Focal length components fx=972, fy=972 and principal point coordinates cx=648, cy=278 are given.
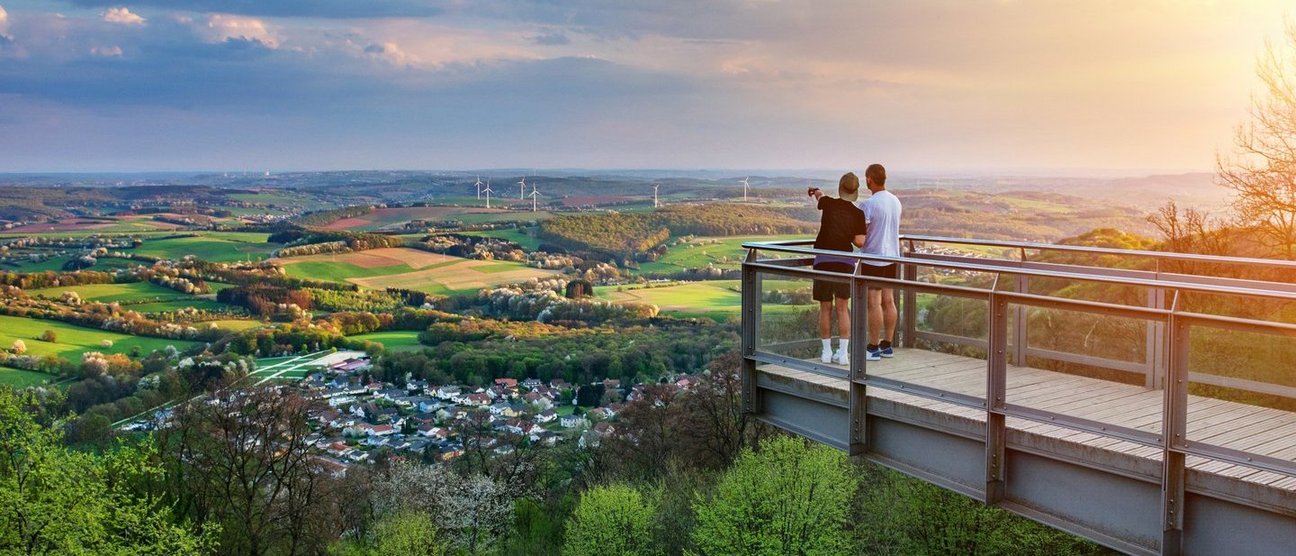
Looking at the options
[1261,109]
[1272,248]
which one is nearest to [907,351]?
[1272,248]

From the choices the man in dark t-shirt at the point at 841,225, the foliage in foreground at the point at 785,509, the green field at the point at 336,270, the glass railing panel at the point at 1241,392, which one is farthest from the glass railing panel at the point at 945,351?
the green field at the point at 336,270

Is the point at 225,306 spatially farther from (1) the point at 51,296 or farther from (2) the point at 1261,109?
(2) the point at 1261,109

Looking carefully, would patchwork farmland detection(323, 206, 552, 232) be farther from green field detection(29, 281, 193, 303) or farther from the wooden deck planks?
the wooden deck planks

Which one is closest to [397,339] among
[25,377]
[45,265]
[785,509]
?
[25,377]

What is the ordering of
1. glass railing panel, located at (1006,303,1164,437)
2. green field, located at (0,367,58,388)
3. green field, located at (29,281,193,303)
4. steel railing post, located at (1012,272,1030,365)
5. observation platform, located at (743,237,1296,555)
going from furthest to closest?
green field, located at (29,281,193,303), green field, located at (0,367,58,388), steel railing post, located at (1012,272,1030,365), glass railing panel, located at (1006,303,1164,437), observation platform, located at (743,237,1296,555)

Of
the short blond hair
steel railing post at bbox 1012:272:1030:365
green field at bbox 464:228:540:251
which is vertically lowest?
green field at bbox 464:228:540:251

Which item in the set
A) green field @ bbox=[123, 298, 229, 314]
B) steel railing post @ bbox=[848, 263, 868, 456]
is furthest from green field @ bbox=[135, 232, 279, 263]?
steel railing post @ bbox=[848, 263, 868, 456]
